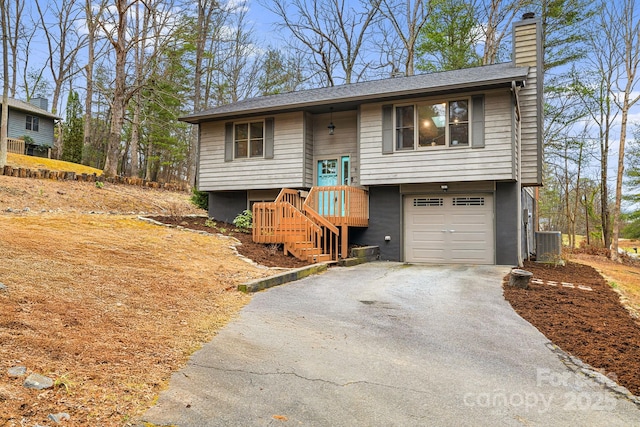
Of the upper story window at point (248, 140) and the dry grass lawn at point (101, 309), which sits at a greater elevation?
the upper story window at point (248, 140)

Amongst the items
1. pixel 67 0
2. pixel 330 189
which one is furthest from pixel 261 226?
pixel 67 0

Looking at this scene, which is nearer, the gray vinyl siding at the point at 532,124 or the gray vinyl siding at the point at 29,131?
the gray vinyl siding at the point at 532,124

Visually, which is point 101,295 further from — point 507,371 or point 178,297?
point 507,371

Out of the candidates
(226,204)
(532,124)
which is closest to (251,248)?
(226,204)

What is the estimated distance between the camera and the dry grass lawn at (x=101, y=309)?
92.0 inches

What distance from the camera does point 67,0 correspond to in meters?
24.4

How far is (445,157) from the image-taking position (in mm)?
10469

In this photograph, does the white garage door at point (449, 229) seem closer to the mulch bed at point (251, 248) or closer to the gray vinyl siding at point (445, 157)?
the gray vinyl siding at point (445, 157)

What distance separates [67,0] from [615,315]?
100 feet

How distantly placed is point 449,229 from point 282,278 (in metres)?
5.81

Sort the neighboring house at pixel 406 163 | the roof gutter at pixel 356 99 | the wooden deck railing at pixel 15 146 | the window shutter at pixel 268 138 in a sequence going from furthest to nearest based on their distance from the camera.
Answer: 1. the wooden deck railing at pixel 15 146
2. the window shutter at pixel 268 138
3. the neighboring house at pixel 406 163
4. the roof gutter at pixel 356 99

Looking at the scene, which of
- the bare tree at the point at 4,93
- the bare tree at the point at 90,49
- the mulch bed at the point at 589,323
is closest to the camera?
the mulch bed at the point at 589,323

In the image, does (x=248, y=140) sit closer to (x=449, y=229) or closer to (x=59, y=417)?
(x=449, y=229)

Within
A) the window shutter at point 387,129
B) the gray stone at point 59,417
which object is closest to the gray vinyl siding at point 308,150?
the window shutter at point 387,129
